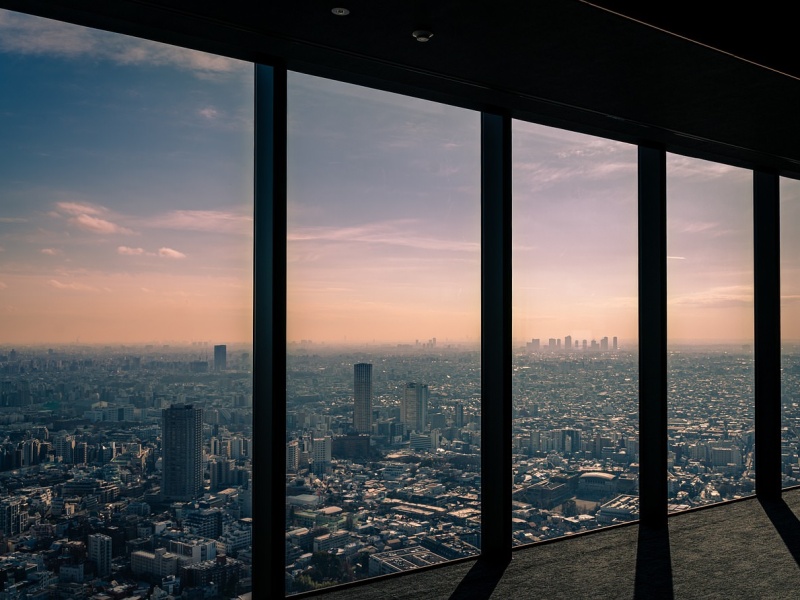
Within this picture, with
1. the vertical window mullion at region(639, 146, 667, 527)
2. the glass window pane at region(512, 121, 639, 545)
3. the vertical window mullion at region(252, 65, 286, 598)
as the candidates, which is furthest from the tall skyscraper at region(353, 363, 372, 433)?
the vertical window mullion at region(639, 146, 667, 527)

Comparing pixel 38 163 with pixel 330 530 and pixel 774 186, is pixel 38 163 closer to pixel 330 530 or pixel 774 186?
pixel 330 530

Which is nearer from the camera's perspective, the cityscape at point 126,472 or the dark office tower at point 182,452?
the cityscape at point 126,472

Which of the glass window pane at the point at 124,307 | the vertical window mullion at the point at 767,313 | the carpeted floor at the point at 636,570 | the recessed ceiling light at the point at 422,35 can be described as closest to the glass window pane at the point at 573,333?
the carpeted floor at the point at 636,570

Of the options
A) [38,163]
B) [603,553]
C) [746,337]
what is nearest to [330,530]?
[603,553]

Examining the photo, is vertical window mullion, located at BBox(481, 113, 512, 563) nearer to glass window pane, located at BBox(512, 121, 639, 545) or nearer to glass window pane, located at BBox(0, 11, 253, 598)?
glass window pane, located at BBox(512, 121, 639, 545)

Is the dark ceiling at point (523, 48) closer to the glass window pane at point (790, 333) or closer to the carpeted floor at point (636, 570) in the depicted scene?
the glass window pane at point (790, 333)

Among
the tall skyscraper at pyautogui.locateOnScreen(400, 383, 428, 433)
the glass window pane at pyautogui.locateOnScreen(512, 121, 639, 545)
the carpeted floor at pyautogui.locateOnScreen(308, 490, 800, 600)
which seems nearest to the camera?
the carpeted floor at pyautogui.locateOnScreen(308, 490, 800, 600)
